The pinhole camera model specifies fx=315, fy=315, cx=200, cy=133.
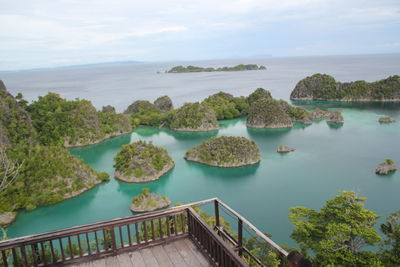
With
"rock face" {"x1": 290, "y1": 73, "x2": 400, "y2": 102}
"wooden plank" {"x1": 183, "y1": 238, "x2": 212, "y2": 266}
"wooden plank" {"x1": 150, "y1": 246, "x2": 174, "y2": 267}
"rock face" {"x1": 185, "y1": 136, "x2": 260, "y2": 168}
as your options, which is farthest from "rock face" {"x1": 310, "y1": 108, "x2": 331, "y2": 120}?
"wooden plank" {"x1": 150, "y1": 246, "x2": 174, "y2": 267}

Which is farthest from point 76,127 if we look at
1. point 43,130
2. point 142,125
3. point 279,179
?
point 279,179

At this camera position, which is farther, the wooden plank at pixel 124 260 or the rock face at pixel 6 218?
the rock face at pixel 6 218

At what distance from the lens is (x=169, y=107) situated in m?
48.9

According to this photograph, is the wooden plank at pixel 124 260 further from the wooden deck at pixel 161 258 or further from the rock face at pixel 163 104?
the rock face at pixel 163 104

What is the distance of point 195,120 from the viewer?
36469 millimetres

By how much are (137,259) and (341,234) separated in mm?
7737

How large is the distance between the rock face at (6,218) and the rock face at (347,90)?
5533 centimetres

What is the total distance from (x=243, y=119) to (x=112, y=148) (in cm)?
1989

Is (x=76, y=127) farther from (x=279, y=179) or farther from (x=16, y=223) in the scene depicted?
(x=279, y=179)

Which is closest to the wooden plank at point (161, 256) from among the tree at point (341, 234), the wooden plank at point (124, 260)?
the wooden plank at point (124, 260)

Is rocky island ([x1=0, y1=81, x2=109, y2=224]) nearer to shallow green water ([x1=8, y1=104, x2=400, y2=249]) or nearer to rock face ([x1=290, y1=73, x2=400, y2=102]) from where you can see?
shallow green water ([x1=8, y1=104, x2=400, y2=249])

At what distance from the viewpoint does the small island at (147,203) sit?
1723 cm

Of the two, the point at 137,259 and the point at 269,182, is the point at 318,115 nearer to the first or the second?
the point at 269,182

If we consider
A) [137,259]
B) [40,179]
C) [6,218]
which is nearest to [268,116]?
[40,179]
